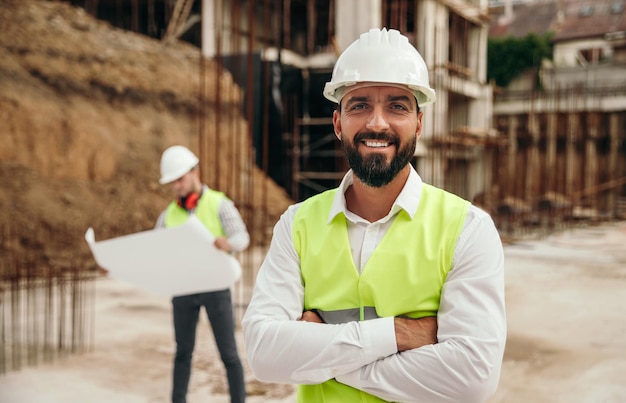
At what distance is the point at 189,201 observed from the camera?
4098mm

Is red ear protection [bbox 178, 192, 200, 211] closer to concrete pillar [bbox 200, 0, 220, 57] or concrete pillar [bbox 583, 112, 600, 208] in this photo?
concrete pillar [bbox 200, 0, 220, 57]

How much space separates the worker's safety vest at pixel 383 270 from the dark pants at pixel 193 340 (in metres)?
2.24

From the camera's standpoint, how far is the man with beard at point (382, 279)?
5.12 feet

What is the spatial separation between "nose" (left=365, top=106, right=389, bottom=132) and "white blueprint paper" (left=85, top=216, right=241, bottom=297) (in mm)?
2340

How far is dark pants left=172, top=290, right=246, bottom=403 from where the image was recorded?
3.89 metres

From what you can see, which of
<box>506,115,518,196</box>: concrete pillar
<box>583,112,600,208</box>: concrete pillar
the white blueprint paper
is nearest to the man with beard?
the white blueprint paper

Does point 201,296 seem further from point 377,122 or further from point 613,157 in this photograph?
point 613,157

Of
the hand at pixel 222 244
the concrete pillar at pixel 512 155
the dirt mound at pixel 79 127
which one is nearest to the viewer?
the hand at pixel 222 244

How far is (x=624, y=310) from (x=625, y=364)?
2.36 m

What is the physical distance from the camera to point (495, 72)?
2816 centimetres

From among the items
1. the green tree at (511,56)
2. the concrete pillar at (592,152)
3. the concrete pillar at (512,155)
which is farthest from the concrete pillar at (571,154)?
the green tree at (511,56)

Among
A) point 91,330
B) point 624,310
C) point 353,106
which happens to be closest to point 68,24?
point 91,330

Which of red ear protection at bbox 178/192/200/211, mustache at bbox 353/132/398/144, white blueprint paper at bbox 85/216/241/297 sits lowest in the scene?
white blueprint paper at bbox 85/216/241/297

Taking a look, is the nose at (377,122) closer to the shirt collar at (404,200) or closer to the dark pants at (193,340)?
the shirt collar at (404,200)
